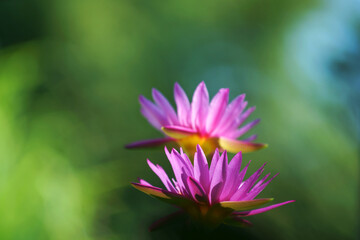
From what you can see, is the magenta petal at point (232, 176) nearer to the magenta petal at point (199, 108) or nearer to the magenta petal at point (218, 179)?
the magenta petal at point (218, 179)

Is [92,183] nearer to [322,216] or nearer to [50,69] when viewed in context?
[50,69]

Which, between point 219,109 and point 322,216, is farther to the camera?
point 322,216

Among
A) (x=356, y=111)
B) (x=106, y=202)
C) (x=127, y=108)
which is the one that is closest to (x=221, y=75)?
(x=127, y=108)

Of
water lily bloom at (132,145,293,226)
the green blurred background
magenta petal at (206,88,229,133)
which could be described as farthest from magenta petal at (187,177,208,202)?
the green blurred background

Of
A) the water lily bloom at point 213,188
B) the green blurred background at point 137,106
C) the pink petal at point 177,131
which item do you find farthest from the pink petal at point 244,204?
the green blurred background at point 137,106

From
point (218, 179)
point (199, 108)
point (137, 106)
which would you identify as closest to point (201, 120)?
point (199, 108)

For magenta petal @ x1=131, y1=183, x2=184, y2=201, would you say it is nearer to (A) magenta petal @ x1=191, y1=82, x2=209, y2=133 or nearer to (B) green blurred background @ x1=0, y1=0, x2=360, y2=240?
(A) magenta petal @ x1=191, y1=82, x2=209, y2=133

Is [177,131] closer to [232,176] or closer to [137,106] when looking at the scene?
[232,176]
